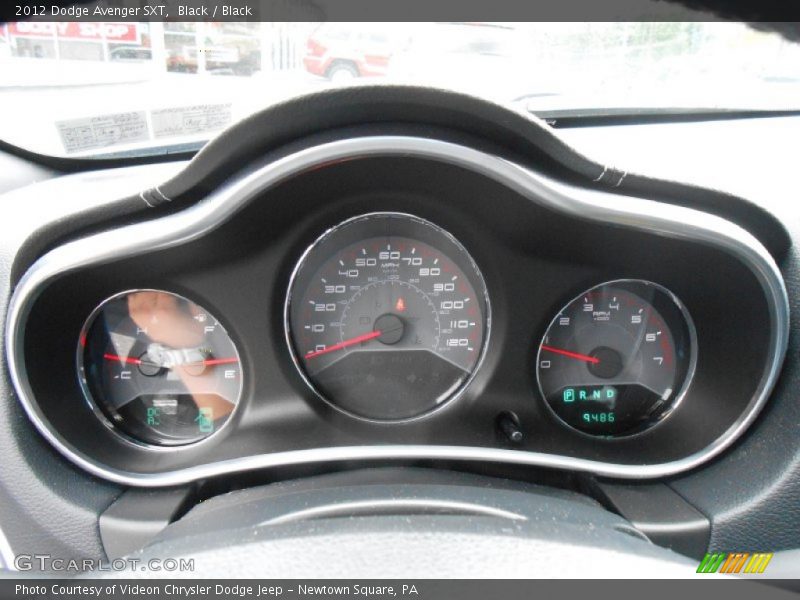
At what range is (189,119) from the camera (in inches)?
88.0

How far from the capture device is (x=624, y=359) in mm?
2240

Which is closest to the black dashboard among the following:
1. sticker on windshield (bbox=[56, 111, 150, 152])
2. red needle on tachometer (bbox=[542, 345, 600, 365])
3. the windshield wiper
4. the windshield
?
red needle on tachometer (bbox=[542, 345, 600, 365])

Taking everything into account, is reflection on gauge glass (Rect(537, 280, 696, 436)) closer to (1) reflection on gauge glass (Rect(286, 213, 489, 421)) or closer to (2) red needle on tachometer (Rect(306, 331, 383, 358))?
(1) reflection on gauge glass (Rect(286, 213, 489, 421))

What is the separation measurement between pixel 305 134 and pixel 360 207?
1.54 feet

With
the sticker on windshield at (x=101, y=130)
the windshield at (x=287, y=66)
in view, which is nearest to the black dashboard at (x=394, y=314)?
the sticker on windshield at (x=101, y=130)

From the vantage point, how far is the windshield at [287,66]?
2170 mm

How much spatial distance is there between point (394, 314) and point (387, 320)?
0.04 m

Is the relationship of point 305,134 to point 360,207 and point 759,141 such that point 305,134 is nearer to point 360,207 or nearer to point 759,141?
point 360,207

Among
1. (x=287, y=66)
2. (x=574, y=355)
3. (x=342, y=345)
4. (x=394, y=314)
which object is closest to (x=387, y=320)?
(x=394, y=314)

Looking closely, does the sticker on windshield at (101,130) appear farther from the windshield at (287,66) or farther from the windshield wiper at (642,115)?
the windshield wiper at (642,115)

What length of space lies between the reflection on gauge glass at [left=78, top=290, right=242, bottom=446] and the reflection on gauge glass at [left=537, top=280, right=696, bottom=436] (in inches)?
42.8

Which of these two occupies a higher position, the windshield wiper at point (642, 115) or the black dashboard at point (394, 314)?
the windshield wiper at point (642, 115)

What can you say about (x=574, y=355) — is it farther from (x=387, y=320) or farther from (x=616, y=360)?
(x=387, y=320)

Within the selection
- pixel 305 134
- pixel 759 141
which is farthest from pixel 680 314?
pixel 305 134
